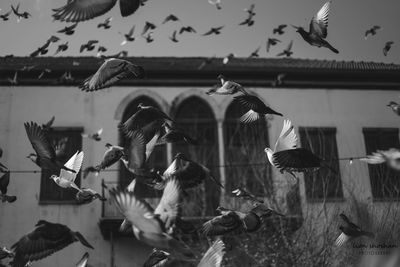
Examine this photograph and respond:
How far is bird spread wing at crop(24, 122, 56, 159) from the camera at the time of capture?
4.44 meters

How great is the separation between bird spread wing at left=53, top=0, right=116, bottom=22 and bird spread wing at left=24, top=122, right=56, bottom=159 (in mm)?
950

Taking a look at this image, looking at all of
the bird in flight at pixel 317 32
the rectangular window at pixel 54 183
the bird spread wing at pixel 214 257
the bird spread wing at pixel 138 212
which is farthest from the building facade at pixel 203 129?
the bird spread wing at pixel 138 212

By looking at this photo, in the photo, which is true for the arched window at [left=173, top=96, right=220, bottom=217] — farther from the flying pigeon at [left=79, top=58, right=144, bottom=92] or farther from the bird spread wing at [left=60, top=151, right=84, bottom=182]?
the flying pigeon at [left=79, top=58, right=144, bottom=92]

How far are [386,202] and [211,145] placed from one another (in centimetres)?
462

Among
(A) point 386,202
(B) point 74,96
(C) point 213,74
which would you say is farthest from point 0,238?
(A) point 386,202

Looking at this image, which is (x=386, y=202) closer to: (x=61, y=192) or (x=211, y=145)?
(x=211, y=145)

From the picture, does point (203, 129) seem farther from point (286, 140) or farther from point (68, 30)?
point (286, 140)

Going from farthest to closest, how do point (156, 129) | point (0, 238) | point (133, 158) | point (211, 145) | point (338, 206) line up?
point (211, 145) → point (0, 238) → point (338, 206) → point (156, 129) → point (133, 158)

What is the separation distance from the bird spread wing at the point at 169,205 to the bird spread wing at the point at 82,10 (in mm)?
1787

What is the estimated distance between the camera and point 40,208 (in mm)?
13008

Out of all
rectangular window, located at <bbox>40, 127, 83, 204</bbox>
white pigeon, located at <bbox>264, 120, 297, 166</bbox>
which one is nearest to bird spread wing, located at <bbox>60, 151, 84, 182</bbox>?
white pigeon, located at <bbox>264, 120, 297, 166</bbox>

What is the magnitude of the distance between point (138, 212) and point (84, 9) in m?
2.27

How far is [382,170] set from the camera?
13.0 meters

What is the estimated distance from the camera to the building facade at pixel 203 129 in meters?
12.7
